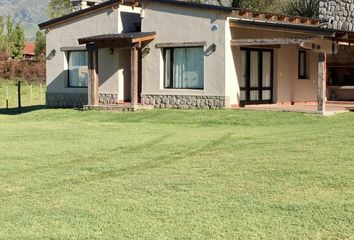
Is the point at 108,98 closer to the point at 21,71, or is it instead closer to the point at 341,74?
the point at 341,74

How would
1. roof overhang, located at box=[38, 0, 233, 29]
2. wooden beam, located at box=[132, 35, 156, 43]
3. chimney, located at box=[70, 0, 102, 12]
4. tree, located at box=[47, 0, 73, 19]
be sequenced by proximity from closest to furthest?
1. roof overhang, located at box=[38, 0, 233, 29]
2. wooden beam, located at box=[132, 35, 156, 43]
3. chimney, located at box=[70, 0, 102, 12]
4. tree, located at box=[47, 0, 73, 19]

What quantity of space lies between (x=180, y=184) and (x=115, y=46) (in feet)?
46.8

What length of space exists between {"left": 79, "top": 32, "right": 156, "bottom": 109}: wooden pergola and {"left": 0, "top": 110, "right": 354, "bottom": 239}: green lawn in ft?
21.0

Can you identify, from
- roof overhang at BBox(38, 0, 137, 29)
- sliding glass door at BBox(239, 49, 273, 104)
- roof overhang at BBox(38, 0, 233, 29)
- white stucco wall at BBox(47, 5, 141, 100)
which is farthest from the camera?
white stucco wall at BBox(47, 5, 141, 100)

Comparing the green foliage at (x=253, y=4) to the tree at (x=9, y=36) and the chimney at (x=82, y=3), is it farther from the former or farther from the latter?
the tree at (x=9, y=36)

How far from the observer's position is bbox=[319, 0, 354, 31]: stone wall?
28.4 m

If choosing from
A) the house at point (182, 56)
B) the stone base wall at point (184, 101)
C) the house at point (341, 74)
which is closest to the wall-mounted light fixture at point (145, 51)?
the house at point (182, 56)

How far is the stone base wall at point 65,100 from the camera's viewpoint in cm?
2458

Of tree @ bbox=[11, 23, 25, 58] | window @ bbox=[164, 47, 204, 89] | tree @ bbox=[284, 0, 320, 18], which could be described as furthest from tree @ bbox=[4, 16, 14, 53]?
window @ bbox=[164, 47, 204, 89]

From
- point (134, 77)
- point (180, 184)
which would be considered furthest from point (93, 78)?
point (180, 184)

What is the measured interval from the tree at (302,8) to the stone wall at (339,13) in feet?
26.3

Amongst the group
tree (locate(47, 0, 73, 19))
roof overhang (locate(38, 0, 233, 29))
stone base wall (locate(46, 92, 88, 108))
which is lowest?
stone base wall (locate(46, 92, 88, 108))

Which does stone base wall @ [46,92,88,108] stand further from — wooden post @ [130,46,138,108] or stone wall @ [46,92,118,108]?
wooden post @ [130,46,138,108]

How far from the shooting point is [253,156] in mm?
10234
